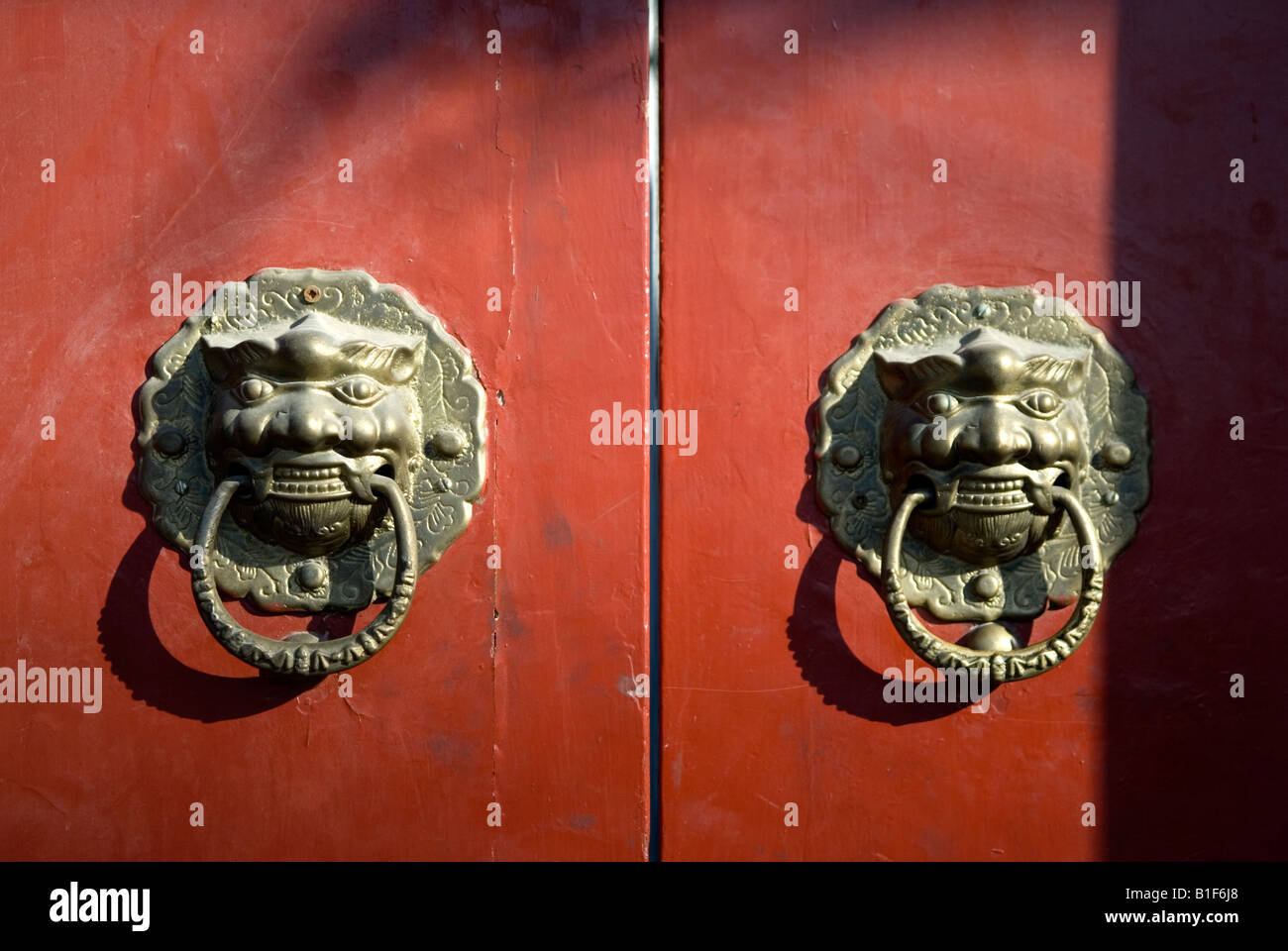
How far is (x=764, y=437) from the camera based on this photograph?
91 centimetres

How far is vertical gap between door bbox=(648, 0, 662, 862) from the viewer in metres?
0.91

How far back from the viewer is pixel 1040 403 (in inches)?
33.1

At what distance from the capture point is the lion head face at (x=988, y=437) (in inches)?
32.8

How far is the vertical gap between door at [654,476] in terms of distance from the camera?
2.98ft

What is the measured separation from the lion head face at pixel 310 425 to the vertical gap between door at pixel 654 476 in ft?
0.72

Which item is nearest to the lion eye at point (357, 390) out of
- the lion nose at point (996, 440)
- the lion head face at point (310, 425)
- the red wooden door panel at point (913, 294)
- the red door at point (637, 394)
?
the lion head face at point (310, 425)

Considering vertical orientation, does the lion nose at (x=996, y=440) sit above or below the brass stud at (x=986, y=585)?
above

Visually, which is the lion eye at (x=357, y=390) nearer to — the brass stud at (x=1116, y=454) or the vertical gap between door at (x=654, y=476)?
the vertical gap between door at (x=654, y=476)

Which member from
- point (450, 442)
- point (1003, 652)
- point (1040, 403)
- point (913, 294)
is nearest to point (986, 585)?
point (1003, 652)

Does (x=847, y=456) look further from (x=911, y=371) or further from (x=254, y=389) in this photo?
(x=254, y=389)

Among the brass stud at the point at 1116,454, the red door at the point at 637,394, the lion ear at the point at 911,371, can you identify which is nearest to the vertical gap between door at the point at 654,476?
the red door at the point at 637,394

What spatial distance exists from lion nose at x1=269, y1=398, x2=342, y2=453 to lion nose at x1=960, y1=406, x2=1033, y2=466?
543 mm

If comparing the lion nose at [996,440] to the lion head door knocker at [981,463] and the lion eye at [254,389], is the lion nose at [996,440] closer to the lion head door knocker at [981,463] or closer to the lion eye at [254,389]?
the lion head door knocker at [981,463]

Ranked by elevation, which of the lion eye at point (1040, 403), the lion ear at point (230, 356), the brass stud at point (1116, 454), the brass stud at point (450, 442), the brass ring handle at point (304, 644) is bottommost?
the brass ring handle at point (304, 644)
